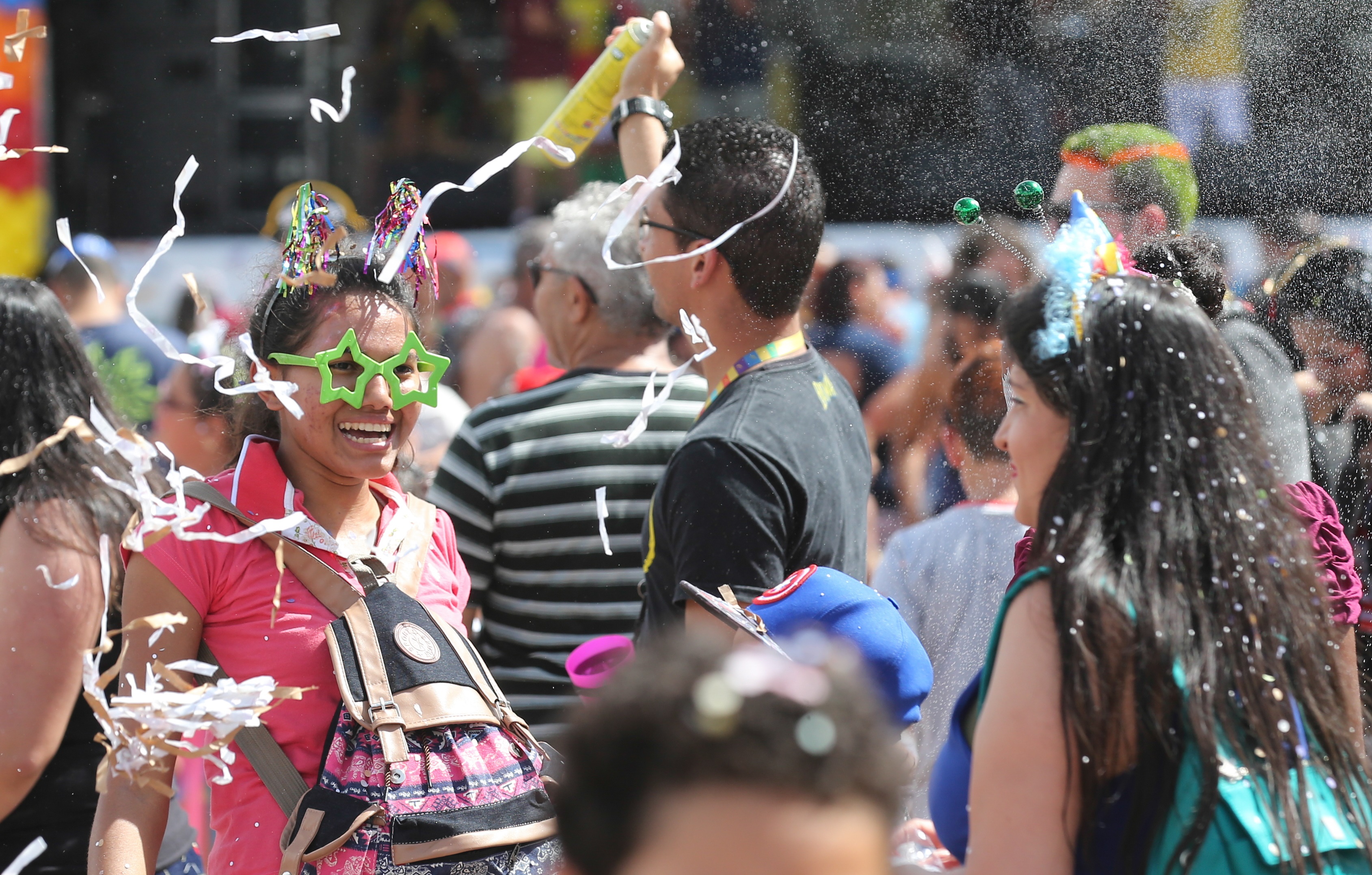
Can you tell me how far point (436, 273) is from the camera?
1.98 m

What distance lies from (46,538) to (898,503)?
1.79 metres

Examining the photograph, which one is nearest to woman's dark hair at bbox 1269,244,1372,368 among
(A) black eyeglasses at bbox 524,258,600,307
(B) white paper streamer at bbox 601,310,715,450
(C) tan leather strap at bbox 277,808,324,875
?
(B) white paper streamer at bbox 601,310,715,450

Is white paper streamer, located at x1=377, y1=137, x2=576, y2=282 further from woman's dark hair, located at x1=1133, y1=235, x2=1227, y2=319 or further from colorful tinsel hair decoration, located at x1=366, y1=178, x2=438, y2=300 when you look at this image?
woman's dark hair, located at x1=1133, y1=235, x2=1227, y2=319

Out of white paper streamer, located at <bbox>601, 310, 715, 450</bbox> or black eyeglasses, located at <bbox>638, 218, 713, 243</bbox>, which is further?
black eyeglasses, located at <bbox>638, 218, 713, 243</bbox>

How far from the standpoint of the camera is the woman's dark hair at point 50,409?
1961 millimetres

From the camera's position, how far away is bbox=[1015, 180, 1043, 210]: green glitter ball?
1.94 metres

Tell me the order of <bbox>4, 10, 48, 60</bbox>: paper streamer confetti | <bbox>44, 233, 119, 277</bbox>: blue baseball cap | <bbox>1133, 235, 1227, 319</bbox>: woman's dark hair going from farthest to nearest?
<bbox>44, 233, 119, 277</bbox>: blue baseball cap, <bbox>1133, 235, 1227, 319</bbox>: woman's dark hair, <bbox>4, 10, 48, 60</bbox>: paper streamer confetti

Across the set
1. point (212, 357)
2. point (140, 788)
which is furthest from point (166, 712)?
point (212, 357)

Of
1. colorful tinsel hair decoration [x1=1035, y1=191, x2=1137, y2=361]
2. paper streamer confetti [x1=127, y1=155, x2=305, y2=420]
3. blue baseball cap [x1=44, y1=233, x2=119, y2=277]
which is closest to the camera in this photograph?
colorful tinsel hair decoration [x1=1035, y1=191, x2=1137, y2=361]

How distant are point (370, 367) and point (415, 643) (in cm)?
37

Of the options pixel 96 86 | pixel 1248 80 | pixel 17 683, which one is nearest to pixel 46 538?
pixel 17 683

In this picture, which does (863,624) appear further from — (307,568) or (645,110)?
(645,110)

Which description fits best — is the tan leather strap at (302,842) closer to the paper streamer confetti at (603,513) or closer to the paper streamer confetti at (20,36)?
the paper streamer confetti at (603,513)

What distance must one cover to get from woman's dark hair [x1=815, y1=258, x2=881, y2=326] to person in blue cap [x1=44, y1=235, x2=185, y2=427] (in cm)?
180
